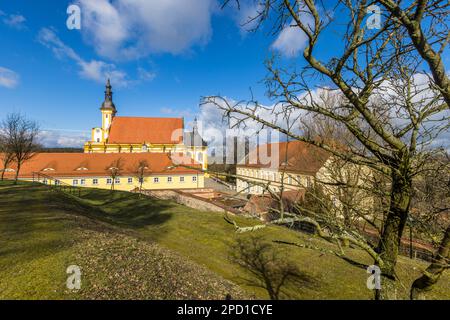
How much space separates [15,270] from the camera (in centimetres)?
609

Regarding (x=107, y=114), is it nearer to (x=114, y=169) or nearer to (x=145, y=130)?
(x=145, y=130)

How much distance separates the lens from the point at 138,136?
178ft

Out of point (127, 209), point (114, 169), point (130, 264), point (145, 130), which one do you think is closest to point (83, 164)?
point (114, 169)

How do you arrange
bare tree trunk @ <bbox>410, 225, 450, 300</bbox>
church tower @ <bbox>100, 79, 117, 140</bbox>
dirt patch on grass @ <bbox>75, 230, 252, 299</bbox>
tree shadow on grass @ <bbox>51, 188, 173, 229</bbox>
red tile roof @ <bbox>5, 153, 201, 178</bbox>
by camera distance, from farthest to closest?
church tower @ <bbox>100, 79, 117, 140</bbox> → red tile roof @ <bbox>5, 153, 201, 178</bbox> → tree shadow on grass @ <bbox>51, 188, 173, 229</bbox> → dirt patch on grass @ <bbox>75, 230, 252, 299</bbox> → bare tree trunk @ <bbox>410, 225, 450, 300</bbox>

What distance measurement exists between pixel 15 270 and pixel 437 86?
28.7 feet

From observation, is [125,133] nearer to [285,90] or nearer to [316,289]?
[316,289]

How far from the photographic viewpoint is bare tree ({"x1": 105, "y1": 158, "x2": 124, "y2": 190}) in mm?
31609

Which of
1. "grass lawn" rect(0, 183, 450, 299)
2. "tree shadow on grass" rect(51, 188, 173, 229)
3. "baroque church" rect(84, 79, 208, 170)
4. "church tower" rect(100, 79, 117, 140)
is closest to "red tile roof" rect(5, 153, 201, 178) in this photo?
"tree shadow on grass" rect(51, 188, 173, 229)

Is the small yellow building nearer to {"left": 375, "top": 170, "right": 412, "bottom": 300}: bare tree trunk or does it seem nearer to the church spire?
the church spire

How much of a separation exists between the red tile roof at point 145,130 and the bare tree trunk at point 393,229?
5453 cm

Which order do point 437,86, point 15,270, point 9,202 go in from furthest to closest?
point 9,202, point 15,270, point 437,86

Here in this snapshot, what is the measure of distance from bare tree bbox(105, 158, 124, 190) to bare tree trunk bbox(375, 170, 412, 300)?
32.6 metres

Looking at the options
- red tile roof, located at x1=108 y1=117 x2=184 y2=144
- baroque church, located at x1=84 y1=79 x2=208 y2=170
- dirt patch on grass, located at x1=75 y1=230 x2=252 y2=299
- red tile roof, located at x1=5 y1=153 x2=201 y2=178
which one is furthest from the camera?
red tile roof, located at x1=108 y1=117 x2=184 y2=144
